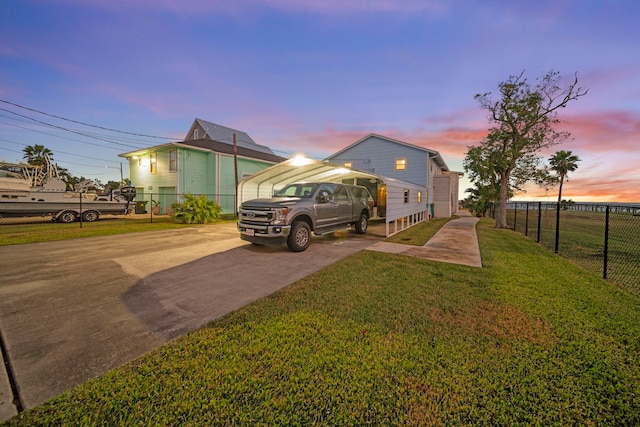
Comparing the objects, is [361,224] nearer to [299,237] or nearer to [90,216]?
[299,237]

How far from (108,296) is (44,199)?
14806 mm

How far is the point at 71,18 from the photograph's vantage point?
10945 mm

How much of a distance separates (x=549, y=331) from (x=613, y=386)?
0.95 meters

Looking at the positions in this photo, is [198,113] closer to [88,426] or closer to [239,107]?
[239,107]

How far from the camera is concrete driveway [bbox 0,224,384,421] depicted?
2332mm

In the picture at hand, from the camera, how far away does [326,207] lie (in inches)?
324

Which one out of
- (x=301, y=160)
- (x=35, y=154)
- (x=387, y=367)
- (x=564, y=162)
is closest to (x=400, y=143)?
(x=301, y=160)

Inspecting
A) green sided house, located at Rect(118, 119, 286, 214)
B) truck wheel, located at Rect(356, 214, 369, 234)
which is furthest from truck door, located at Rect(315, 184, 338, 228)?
green sided house, located at Rect(118, 119, 286, 214)

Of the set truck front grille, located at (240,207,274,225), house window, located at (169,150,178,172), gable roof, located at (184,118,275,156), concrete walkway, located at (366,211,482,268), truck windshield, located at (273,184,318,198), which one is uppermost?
gable roof, located at (184,118,275,156)

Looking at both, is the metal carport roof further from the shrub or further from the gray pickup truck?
the shrub

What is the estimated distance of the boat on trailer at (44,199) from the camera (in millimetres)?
12112

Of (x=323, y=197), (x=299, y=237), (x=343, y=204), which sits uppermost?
(x=323, y=197)

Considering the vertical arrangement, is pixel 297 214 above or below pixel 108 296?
above

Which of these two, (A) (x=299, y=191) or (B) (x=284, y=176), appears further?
(B) (x=284, y=176)
